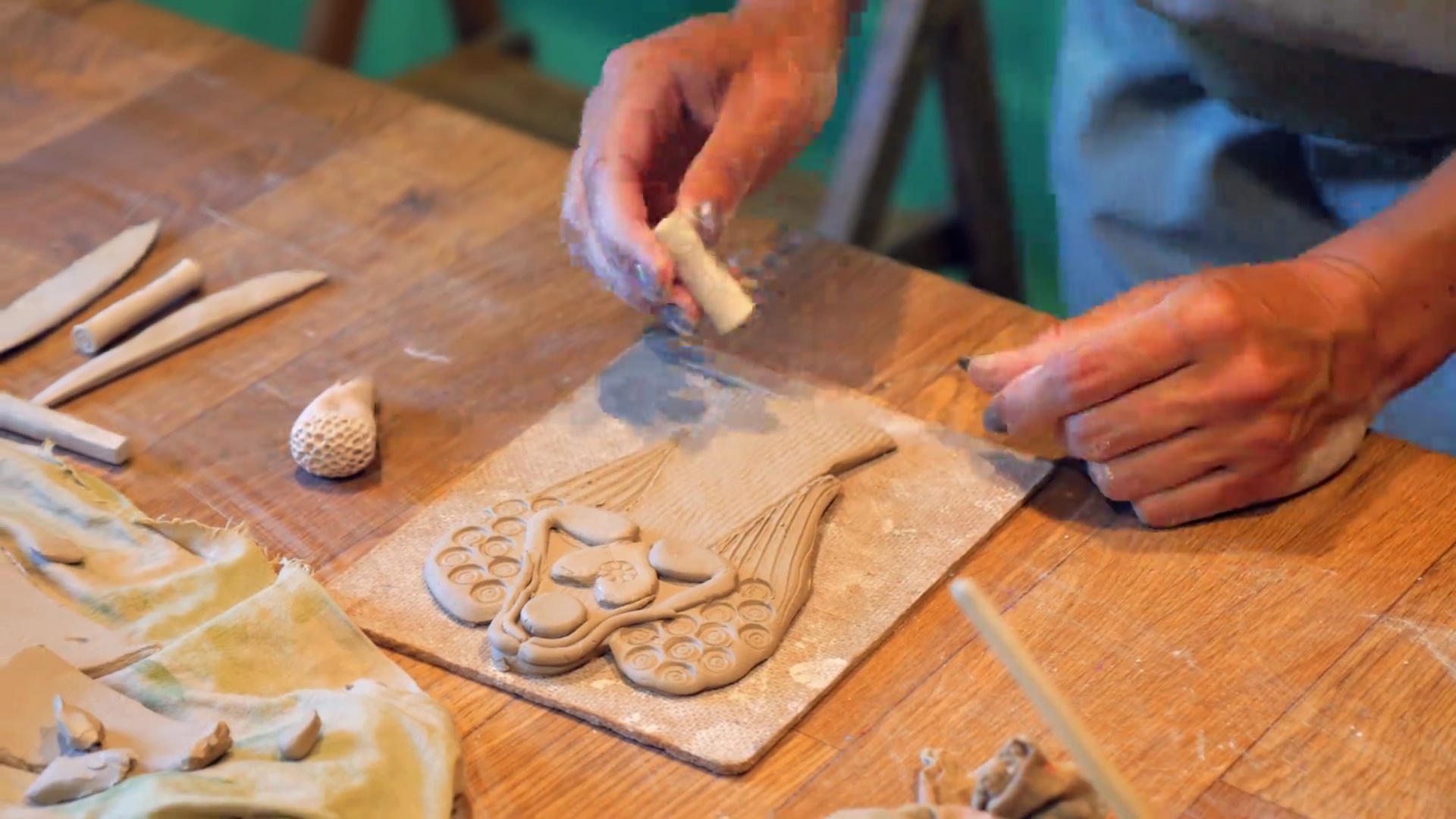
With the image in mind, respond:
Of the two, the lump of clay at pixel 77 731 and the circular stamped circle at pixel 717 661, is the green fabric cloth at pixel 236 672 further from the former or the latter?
the circular stamped circle at pixel 717 661

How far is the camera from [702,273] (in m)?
1.15

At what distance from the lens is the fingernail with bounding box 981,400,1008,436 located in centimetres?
112

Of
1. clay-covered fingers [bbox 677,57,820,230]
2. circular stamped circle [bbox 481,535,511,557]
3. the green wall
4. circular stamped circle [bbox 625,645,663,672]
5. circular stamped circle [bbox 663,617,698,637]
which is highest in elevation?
clay-covered fingers [bbox 677,57,820,230]

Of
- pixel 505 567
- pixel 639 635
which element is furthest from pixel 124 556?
pixel 639 635

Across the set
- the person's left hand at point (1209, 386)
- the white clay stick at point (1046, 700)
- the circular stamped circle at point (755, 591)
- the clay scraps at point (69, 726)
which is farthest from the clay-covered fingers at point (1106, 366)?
the clay scraps at point (69, 726)

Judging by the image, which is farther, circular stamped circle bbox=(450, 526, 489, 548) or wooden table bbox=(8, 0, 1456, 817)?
circular stamped circle bbox=(450, 526, 489, 548)

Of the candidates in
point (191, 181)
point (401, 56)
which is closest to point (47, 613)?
point (191, 181)

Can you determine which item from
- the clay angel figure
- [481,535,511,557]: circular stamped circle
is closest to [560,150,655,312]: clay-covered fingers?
the clay angel figure

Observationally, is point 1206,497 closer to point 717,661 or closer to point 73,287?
point 717,661

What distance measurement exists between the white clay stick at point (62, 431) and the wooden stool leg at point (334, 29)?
1.44 m

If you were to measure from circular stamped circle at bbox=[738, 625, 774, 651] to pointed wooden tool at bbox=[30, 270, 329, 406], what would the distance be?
1.95 ft

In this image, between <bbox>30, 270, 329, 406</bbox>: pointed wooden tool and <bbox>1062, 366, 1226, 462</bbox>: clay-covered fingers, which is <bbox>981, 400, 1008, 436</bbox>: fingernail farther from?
<bbox>30, 270, 329, 406</bbox>: pointed wooden tool

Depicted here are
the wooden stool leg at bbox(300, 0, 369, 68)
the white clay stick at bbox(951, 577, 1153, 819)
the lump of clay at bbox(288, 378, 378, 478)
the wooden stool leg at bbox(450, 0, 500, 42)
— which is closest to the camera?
the white clay stick at bbox(951, 577, 1153, 819)

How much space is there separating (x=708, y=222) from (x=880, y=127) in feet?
3.16
